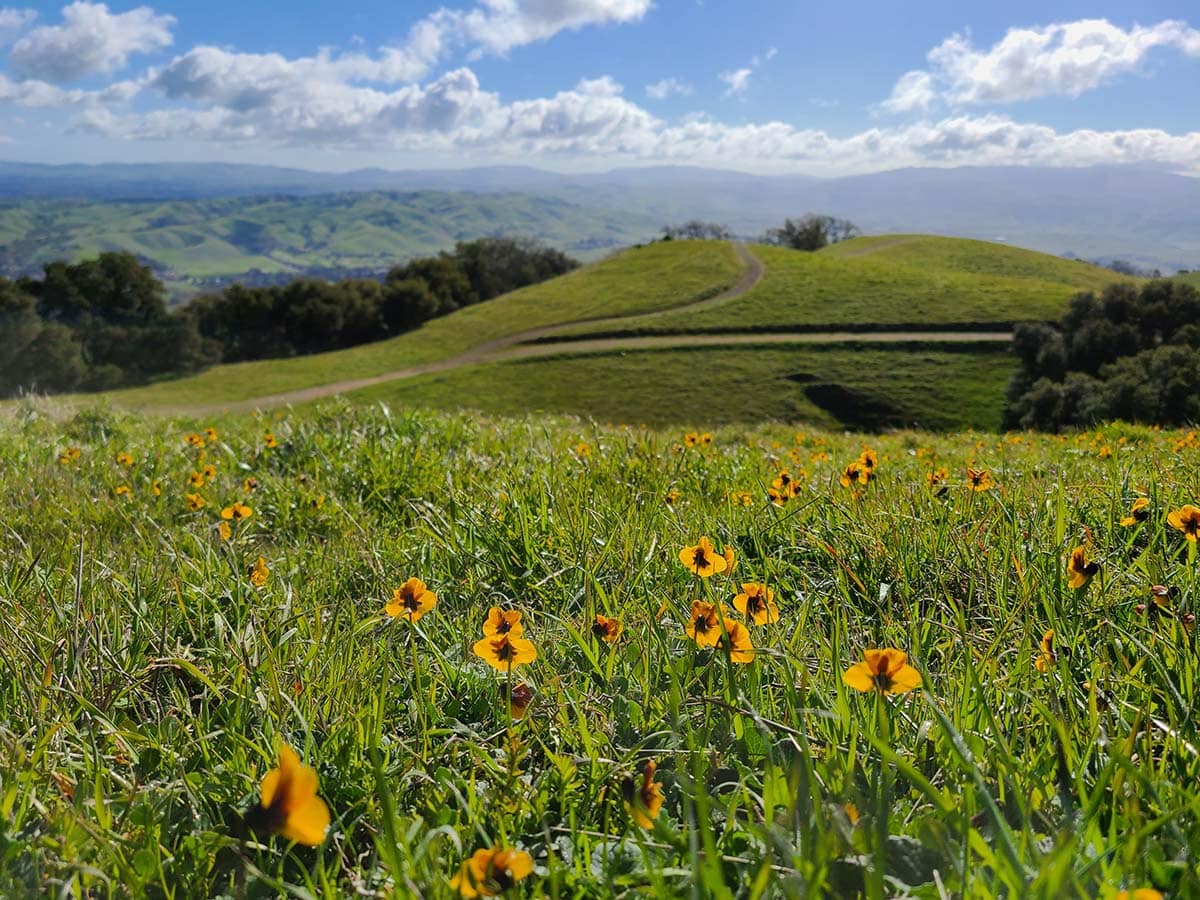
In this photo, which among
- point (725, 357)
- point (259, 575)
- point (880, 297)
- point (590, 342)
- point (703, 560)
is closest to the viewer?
point (703, 560)

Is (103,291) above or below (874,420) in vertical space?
above

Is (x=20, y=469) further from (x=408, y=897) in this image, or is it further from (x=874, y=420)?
(x=874, y=420)

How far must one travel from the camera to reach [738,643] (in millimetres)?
1945

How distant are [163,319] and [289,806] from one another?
7603 centimetres

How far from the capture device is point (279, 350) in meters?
71.9

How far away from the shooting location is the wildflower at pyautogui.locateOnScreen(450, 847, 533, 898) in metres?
1.22

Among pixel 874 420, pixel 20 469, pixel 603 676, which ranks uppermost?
pixel 603 676

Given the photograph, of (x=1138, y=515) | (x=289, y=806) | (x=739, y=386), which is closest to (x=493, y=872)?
(x=289, y=806)

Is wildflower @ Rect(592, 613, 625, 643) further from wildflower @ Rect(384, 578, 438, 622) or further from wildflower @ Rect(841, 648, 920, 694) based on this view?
wildflower @ Rect(841, 648, 920, 694)

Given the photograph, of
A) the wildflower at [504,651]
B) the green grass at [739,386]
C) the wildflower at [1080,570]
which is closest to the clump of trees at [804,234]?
the green grass at [739,386]

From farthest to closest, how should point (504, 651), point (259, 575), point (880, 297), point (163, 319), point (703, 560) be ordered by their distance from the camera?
point (163, 319) < point (880, 297) < point (259, 575) < point (703, 560) < point (504, 651)

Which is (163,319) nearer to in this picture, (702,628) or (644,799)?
(702,628)

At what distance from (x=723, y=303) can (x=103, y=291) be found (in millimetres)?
54424

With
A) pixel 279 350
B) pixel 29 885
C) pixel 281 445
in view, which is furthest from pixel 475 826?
pixel 279 350
